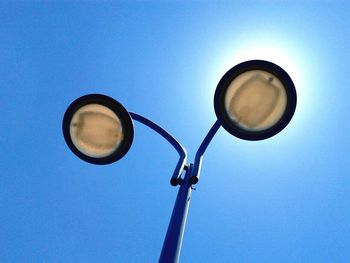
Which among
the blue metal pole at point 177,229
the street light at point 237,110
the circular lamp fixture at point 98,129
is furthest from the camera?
the circular lamp fixture at point 98,129

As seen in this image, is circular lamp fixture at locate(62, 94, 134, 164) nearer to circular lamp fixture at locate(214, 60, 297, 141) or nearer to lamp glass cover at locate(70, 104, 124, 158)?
lamp glass cover at locate(70, 104, 124, 158)

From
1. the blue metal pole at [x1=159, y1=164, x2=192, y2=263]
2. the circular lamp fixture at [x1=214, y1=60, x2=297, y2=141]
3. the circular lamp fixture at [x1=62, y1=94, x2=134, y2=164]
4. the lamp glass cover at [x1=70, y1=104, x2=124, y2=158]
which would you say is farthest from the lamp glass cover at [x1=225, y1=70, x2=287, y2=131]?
the lamp glass cover at [x1=70, y1=104, x2=124, y2=158]

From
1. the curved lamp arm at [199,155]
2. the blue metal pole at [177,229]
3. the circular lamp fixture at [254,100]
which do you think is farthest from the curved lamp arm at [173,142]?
the circular lamp fixture at [254,100]

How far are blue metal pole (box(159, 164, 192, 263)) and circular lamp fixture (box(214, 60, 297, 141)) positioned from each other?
68cm

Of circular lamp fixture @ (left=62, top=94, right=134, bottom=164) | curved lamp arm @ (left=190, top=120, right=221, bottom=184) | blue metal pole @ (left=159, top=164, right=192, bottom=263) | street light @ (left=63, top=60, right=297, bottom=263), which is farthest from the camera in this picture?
circular lamp fixture @ (left=62, top=94, right=134, bottom=164)

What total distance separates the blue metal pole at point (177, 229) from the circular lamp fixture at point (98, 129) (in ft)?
2.76

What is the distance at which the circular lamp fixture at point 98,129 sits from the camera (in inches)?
153

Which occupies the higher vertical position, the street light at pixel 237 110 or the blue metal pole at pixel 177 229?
the street light at pixel 237 110

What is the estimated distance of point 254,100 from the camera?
3.54 meters

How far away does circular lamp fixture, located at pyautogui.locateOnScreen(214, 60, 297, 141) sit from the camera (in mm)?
3432

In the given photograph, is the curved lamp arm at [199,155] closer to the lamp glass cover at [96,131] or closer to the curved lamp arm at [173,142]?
the curved lamp arm at [173,142]

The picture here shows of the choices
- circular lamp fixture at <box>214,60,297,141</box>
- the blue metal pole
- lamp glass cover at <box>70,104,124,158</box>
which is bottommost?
the blue metal pole

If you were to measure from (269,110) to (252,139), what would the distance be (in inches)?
11.7

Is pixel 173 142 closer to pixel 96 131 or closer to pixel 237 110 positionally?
pixel 96 131
